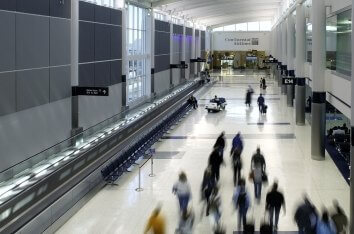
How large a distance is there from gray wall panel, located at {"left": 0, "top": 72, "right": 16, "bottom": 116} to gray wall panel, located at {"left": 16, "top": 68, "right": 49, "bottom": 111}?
28 cm

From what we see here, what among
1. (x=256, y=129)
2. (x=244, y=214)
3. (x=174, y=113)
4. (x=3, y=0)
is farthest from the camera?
(x=174, y=113)

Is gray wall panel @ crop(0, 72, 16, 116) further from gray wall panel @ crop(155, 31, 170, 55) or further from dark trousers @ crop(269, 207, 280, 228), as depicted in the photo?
gray wall panel @ crop(155, 31, 170, 55)

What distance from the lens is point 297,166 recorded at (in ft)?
53.0

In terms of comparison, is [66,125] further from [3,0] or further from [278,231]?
[278,231]

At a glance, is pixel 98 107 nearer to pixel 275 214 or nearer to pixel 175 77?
pixel 275 214

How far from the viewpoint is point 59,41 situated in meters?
17.8

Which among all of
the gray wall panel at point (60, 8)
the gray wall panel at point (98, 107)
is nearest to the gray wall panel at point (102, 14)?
the gray wall panel at point (98, 107)

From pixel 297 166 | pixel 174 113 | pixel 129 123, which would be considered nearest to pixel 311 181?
pixel 297 166

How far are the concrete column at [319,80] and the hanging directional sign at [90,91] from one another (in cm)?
734

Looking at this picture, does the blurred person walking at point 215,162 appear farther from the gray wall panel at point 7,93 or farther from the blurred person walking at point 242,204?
the gray wall panel at point 7,93

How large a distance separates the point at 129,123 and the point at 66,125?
275 centimetres

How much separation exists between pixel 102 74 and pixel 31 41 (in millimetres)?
8200

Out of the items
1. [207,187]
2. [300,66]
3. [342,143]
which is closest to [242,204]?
[207,187]

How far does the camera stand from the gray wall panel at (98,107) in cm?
2090
